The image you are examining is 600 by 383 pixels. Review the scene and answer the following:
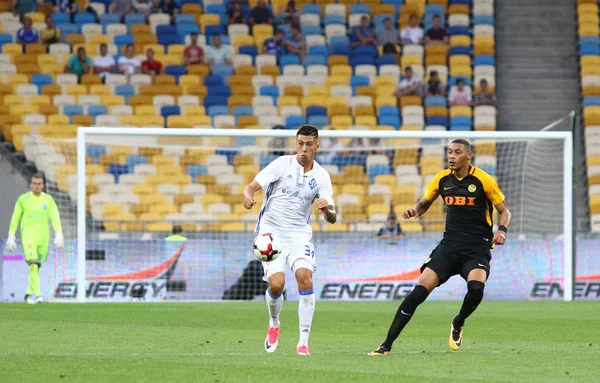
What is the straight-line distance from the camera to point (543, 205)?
22.2m

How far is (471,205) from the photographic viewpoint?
35.2ft

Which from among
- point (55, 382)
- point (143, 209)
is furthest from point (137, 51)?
point (55, 382)

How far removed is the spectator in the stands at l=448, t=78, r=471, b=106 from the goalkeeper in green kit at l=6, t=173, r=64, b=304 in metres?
10.9

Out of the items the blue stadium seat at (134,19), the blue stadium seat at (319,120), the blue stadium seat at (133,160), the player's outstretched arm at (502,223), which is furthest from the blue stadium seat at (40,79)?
the player's outstretched arm at (502,223)

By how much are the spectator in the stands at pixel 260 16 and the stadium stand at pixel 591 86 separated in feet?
25.0

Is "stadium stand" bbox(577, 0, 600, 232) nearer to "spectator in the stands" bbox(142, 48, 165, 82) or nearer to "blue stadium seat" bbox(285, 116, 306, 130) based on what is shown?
"blue stadium seat" bbox(285, 116, 306, 130)

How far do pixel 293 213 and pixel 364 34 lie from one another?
1810 cm

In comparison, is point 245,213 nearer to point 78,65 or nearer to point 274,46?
point 274,46

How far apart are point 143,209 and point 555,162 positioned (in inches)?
317

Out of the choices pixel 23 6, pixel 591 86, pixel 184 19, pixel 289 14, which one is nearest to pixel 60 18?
pixel 23 6

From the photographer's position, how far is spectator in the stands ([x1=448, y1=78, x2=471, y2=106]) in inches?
1046

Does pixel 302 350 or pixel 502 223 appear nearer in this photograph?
pixel 302 350

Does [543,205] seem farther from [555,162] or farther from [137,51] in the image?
[137,51]

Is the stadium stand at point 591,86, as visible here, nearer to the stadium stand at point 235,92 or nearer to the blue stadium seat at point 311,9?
the stadium stand at point 235,92
